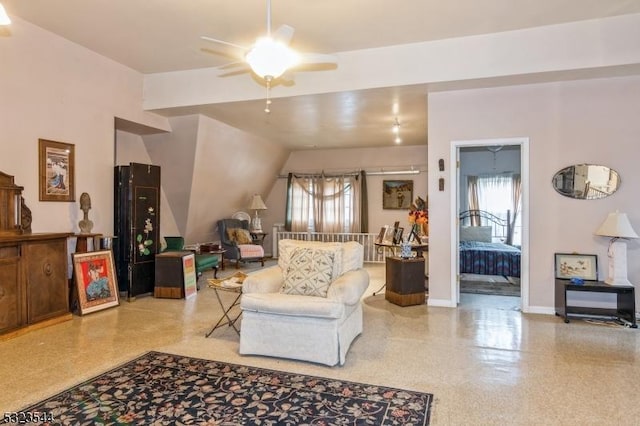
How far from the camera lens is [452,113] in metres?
4.68

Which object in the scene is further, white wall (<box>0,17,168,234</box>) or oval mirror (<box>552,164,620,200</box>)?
oval mirror (<box>552,164,620,200</box>)

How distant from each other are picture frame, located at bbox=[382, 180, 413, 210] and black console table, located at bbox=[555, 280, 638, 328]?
482cm

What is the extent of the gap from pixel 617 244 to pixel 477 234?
3697 millimetres

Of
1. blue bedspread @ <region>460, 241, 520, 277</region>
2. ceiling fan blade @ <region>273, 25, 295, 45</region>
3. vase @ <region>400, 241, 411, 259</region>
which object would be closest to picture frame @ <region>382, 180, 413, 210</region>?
blue bedspread @ <region>460, 241, 520, 277</region>

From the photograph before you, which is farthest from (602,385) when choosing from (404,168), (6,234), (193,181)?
(404,168)

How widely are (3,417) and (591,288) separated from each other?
4868mm

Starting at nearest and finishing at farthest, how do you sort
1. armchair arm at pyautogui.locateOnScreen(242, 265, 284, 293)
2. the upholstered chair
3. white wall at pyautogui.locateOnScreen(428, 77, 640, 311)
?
armchair arm at pyautogui.locateOnScreen(242, 265, 284, 293), white wall at pyautogui.locateOnScreen(428, 77, 640, 311), the upholstered chair

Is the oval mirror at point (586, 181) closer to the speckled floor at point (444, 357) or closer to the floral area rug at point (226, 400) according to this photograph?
the speckled floor at point (444, 357)

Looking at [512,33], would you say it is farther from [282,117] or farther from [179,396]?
[179,396]

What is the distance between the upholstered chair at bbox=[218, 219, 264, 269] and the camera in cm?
794

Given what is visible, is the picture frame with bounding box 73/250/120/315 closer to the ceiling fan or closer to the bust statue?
the bust statue

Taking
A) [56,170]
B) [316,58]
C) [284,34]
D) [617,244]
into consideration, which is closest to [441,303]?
[617,244]

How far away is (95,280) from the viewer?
455 cm

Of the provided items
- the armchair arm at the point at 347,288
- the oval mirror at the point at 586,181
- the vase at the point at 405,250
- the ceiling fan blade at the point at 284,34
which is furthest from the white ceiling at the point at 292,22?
the armchair arm at the point at 347,288
